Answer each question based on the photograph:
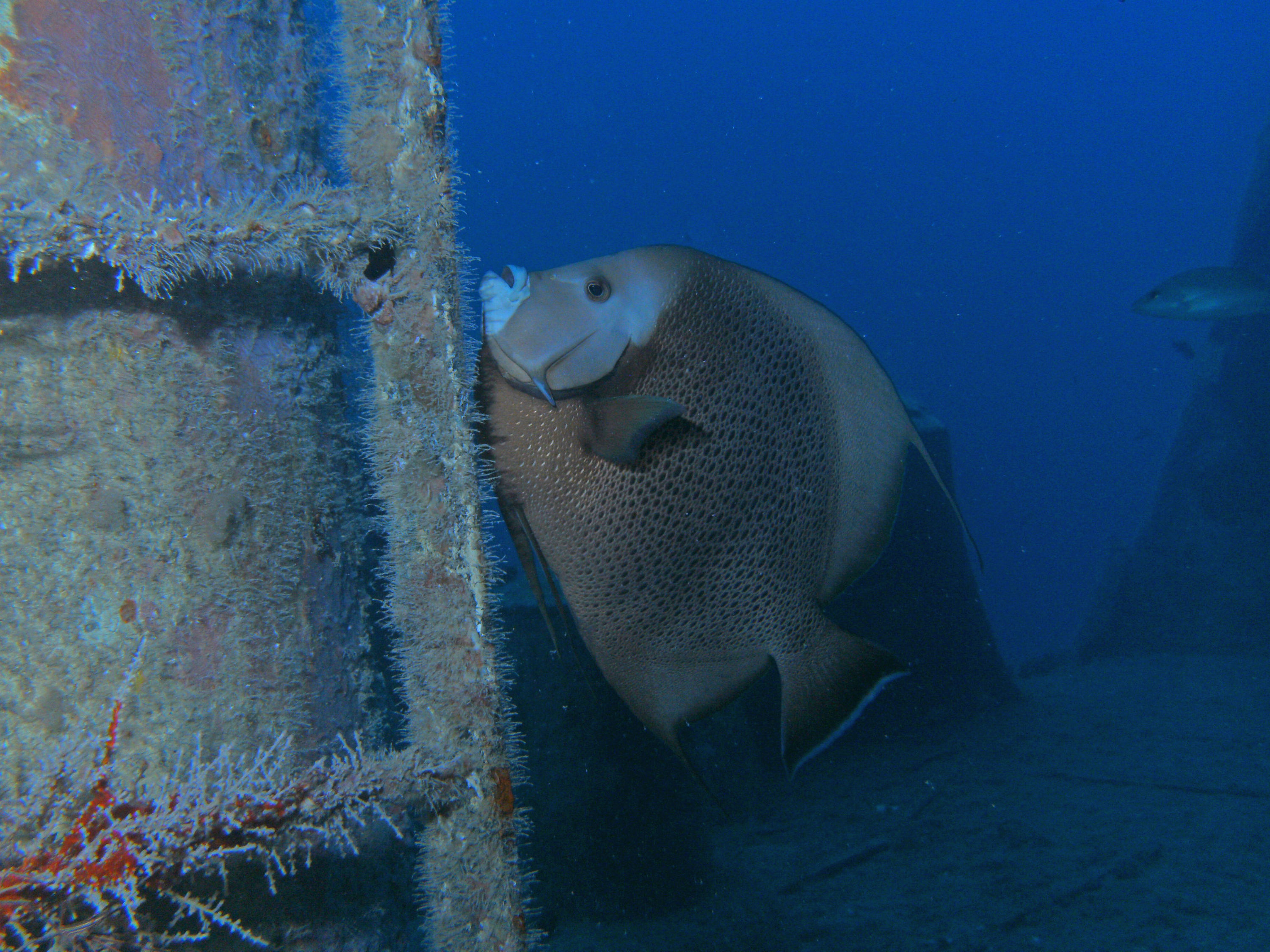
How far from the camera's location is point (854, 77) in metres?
108

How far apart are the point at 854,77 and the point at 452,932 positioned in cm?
13679

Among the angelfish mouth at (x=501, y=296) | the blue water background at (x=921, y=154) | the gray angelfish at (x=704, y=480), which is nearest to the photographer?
the angelfish mouth at (x=501, y=296)

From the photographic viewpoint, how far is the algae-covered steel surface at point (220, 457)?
1.06 metres

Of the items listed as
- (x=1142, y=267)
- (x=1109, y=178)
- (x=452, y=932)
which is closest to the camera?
(x=452, y=932)

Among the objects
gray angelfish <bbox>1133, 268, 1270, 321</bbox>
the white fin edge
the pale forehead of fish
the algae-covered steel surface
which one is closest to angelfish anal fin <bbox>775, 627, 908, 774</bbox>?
the white fin edge

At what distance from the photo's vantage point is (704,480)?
1406 millimetres

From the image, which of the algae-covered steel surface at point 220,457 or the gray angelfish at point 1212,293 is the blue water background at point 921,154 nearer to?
the gray angelfish at point 1212,293

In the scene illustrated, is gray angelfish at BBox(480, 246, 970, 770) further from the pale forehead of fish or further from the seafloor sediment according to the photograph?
the seafloor sediment

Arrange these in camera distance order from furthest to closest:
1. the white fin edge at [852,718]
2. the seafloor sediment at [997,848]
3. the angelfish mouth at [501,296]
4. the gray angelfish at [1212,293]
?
the gray angelfish at [1212,293] → the seafloor sediment at [997,848] → the white fin edge at [852,718] → the angelfish mouth at [501,296]

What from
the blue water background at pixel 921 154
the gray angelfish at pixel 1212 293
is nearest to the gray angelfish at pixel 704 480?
the gray angelfish at pixel 1212 293

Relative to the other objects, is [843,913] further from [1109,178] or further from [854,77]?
[1109,178]

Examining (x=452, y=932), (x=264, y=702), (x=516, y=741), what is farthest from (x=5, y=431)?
(x=452, y=932)

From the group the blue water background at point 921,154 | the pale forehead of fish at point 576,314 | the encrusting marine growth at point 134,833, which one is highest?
the blue water background at point 921,154

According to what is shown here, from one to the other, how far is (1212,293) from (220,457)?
11.3 m
